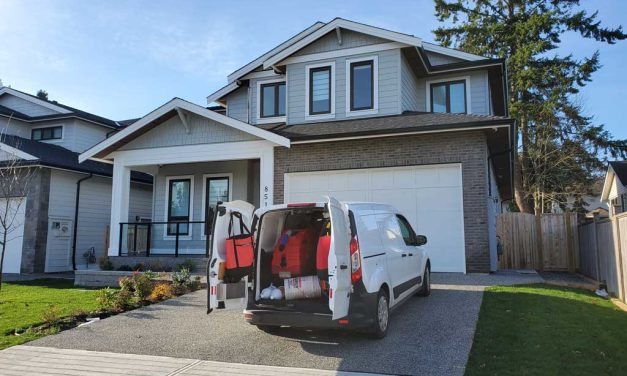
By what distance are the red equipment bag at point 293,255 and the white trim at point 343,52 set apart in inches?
357

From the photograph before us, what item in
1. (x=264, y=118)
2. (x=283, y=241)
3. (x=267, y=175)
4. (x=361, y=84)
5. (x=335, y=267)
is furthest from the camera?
(x=264, y=118)

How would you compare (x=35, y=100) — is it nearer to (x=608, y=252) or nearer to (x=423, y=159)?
(x=423, y=159)

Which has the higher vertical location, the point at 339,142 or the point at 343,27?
the point at 343,27

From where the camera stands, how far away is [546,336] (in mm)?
6258

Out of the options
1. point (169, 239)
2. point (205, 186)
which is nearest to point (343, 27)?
point (205, 186)

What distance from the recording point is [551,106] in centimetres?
2673

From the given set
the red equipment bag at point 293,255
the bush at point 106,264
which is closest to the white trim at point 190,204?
the bush at point 106,264

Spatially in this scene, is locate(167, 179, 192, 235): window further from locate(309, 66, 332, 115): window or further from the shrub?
the shrub

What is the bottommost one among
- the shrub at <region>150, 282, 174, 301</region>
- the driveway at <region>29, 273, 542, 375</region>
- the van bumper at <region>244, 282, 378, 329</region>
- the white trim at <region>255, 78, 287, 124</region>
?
the driveway at <region>29, 273, 542, 375</region>

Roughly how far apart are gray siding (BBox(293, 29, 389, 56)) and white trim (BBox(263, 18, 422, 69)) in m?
0.21

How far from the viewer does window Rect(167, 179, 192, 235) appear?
649 inches

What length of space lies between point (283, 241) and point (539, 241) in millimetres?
12201

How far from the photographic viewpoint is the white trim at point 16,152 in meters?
16.6

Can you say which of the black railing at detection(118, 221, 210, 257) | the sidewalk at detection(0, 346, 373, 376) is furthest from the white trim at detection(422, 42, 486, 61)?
the sidewalk at detection(0, 346, 373, 376)
